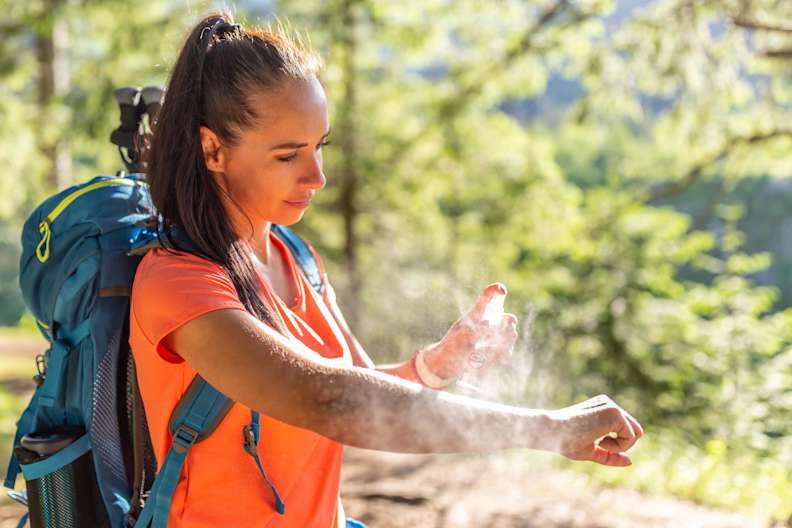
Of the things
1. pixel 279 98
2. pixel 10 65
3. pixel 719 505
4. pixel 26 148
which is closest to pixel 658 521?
pixel 719 505

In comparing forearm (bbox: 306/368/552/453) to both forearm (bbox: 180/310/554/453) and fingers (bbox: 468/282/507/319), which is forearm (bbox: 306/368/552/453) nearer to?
forearm (bbox: 180/310/554/453)

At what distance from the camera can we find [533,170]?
35.9ft

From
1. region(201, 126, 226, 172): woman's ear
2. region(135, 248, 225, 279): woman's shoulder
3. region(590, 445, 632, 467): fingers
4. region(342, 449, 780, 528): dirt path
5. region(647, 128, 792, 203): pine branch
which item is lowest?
region(342, 449, 780, 528): dirt path

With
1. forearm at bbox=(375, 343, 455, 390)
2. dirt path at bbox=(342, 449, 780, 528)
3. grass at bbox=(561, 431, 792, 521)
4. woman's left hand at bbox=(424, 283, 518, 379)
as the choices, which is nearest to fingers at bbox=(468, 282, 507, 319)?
woman's left hand at bbox=(424, 283, 518, 379)

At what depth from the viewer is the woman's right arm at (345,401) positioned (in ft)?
4.11

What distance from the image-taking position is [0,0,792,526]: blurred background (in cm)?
797

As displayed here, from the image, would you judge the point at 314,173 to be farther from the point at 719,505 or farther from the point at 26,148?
the point at 26,148

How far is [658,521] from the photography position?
4.53 metres

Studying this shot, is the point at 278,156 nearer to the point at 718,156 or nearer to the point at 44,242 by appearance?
the point at 44,242

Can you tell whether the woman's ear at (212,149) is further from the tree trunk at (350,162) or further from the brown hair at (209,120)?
the tree trunk at (350,162)

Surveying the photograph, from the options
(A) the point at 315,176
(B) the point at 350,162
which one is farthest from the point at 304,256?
(B) the point at 350,162

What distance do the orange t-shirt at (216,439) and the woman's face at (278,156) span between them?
0.48 feet

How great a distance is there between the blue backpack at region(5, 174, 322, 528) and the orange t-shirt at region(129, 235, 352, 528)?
3cm

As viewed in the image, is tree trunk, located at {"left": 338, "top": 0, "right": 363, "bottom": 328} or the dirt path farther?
tree trunk, located at {"left": 338, "top": 0, "right": 363, "bottom": 328}
